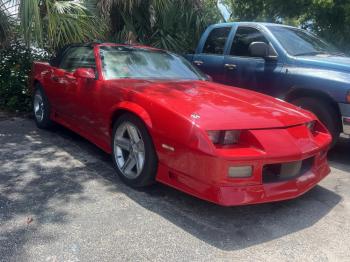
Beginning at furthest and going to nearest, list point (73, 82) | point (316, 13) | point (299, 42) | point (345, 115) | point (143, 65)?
point (316, 13)
point (299, 42)
point (73, 82)
point (143, 65)
point (345, 115)

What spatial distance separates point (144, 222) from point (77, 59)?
118 inches

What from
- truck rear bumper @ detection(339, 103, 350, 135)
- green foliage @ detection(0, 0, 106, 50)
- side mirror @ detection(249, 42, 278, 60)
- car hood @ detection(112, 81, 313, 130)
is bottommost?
truck rear bumper @ detection(339, 103, 350, 135)

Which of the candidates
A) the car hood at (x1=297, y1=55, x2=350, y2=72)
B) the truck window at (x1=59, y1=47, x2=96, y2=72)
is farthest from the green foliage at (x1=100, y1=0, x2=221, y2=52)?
the car hood at (x1=297, y1=55, x2=350, y2=72)

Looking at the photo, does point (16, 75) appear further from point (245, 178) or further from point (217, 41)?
point (245, 178)

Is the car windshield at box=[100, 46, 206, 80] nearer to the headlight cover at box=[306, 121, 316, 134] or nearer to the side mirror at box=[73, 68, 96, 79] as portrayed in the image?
the side mirror at box=[73, 68, 96, 79]

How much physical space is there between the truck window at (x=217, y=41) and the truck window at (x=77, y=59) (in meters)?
2.22

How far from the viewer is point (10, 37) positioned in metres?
7.63

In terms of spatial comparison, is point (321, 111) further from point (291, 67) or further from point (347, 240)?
point (347, 240)

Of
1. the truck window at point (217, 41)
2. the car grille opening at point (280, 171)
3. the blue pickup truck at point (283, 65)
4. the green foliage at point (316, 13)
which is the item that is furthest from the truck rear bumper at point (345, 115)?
the green foliage at point (316, 13)

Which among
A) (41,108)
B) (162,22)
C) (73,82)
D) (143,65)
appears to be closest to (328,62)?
(143,65)

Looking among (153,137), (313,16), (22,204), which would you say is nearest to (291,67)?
(153,137)

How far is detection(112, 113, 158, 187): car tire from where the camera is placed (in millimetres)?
3957

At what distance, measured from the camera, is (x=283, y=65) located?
5777mm

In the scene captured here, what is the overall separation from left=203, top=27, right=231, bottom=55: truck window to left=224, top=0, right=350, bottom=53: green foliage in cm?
488
